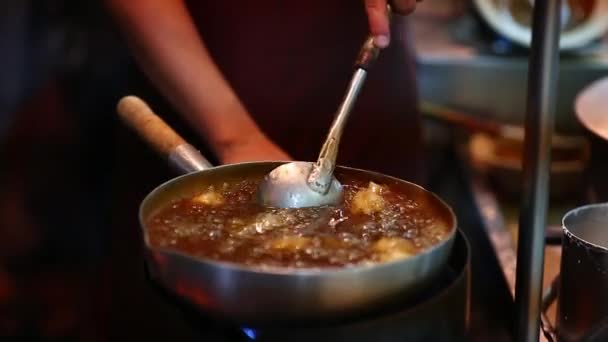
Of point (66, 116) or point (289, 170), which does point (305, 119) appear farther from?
point (66, 116)

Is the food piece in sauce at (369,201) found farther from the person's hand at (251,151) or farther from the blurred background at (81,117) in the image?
the blurred background at (81,117)

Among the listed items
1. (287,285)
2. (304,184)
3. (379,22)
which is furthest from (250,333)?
(379,22)

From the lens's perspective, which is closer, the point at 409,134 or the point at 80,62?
the point at 409,134

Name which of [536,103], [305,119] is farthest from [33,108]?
[536,103]

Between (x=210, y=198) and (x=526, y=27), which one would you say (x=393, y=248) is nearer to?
(x=210, y=198)

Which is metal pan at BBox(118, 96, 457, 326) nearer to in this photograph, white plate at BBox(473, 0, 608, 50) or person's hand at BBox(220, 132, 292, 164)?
person's hand at BBox(220, 132, 292, 164)

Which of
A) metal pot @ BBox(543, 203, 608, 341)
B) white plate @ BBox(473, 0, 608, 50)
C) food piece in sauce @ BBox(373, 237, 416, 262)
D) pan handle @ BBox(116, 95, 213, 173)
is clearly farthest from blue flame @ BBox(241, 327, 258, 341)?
white plate @ BBox(473, 0, 608, 50)
